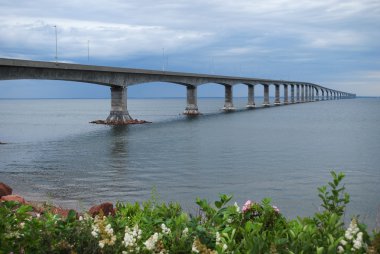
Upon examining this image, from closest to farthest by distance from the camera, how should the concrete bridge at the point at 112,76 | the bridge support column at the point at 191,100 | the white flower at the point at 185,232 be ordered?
1. the white flower at the point at 185,232
2. the concrete bridge at the point at 112,76
3. the bridge support column at the point at 191,100

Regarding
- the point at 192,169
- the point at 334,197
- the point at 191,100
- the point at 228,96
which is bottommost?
the point at 192,169

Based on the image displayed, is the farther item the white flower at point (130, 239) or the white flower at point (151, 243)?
the white flower at point (130, 239)

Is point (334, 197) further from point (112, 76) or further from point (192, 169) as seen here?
point (112, 76)

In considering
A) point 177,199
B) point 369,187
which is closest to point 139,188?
point 177,199

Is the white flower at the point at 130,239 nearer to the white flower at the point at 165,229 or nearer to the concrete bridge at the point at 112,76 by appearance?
the white flower at the point at 165,229

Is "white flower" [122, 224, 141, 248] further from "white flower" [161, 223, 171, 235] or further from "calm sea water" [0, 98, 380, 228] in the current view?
"calm sea water" [0, 98, 380, 228]

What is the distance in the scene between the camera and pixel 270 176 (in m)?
26.3

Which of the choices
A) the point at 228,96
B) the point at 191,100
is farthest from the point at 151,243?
the point at 228,96

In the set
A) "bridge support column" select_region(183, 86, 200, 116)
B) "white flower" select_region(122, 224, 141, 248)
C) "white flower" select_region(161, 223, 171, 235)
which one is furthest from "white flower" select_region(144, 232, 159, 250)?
"bridge support column" select_region(183, 86, 200, 116)

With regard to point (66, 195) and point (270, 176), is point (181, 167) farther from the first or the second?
point (66, 195)

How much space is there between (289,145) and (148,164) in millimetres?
18116

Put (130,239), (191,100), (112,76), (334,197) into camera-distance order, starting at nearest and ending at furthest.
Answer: (130,239) → (334,197) → (112,76) → (191,100)

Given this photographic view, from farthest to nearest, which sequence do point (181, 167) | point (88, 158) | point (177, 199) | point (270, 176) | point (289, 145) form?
point (289, 145) < point (88, 158) < point (181, 167) < point (270, 176) < point (177, 199)

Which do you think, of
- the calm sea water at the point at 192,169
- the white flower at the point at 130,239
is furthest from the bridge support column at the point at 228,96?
the white flower at the point at 130,239
